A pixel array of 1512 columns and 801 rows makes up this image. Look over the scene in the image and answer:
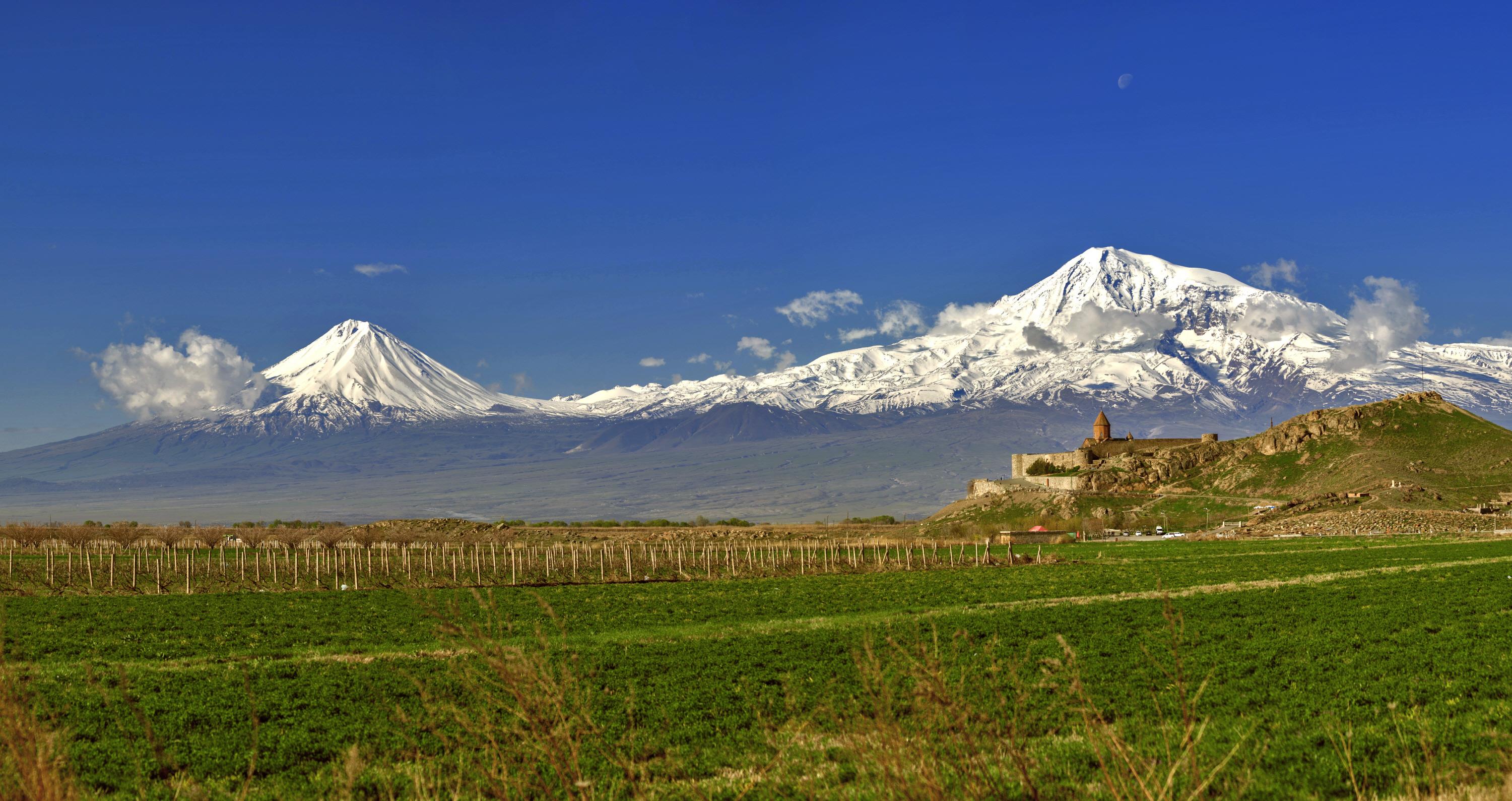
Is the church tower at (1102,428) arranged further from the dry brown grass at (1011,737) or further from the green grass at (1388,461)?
the dry brown grass at (1011,737)

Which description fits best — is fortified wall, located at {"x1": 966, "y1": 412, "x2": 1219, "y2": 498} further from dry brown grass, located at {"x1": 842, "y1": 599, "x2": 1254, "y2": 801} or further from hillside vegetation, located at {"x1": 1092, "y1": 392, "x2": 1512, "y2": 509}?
dry brown grass, located at {"x1": 842, "y1": 599, "x2": 1254, "y2": 801}

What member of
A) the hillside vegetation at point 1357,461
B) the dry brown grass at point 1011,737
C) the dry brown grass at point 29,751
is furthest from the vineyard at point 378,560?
the dry brown grass at point 29,751

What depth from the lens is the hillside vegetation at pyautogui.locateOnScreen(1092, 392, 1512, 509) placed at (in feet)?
299

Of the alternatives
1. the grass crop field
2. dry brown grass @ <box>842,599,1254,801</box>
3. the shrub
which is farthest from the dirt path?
the shrub

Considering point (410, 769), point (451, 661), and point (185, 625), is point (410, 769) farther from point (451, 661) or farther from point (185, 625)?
point (185, 625)

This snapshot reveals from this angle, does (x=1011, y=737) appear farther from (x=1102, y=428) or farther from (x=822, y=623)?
(x=1102, y=428)

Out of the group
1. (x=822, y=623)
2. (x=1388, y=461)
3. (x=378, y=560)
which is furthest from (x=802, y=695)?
(x=1388, y=461)

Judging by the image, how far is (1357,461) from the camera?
99.4m

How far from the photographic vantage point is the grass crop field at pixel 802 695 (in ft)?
23.1

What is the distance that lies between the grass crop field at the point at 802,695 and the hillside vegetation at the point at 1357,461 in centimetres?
6757

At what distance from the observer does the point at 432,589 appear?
44125 millimetres

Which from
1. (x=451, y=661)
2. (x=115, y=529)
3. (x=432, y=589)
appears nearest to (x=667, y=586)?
(x=432, y=589)

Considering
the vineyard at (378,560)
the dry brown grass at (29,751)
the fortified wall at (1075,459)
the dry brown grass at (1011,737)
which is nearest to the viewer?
the dry brown grass at (29,751)

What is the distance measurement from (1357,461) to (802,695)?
100883mm
